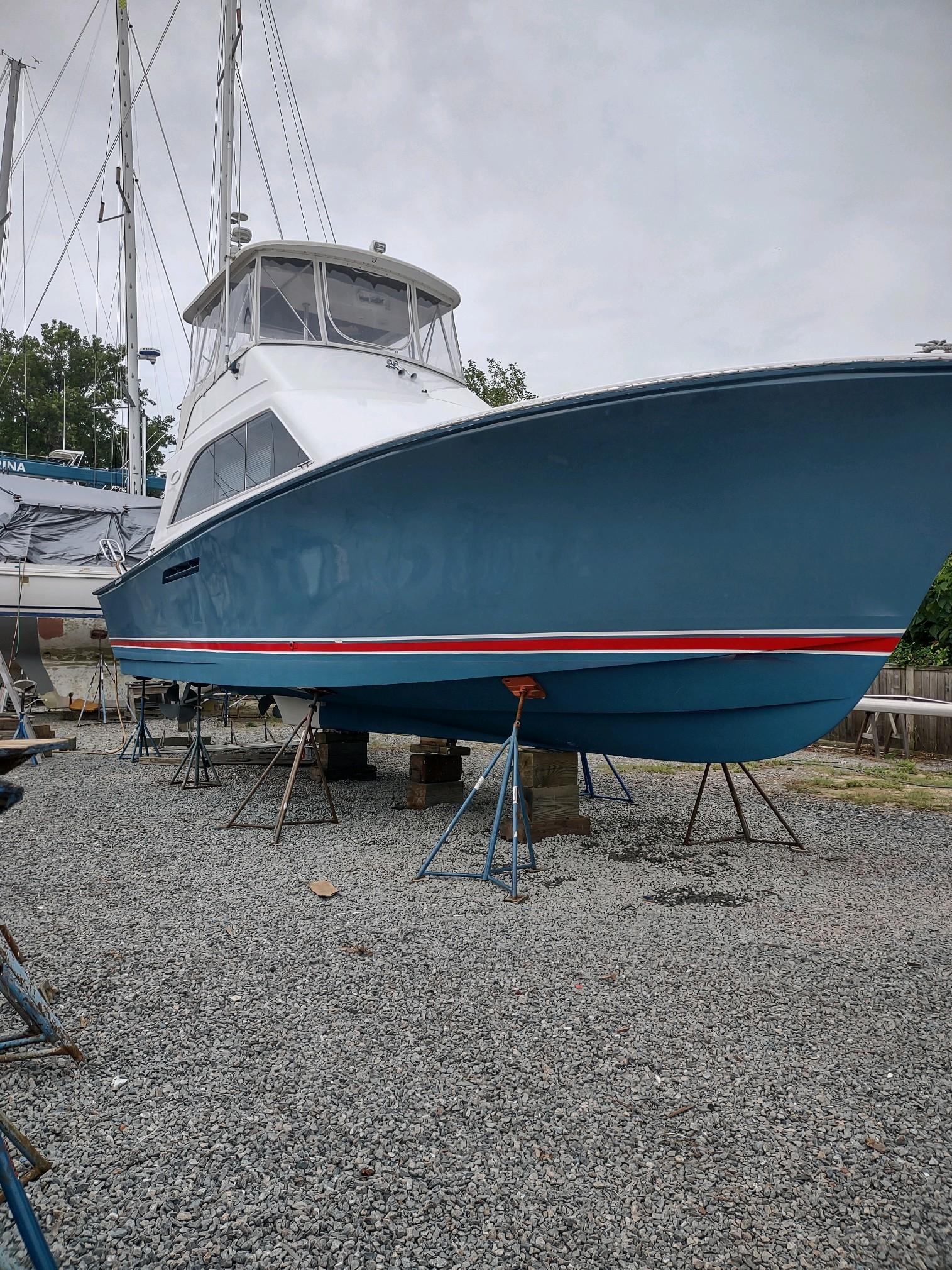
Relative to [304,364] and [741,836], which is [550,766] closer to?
[741,836]

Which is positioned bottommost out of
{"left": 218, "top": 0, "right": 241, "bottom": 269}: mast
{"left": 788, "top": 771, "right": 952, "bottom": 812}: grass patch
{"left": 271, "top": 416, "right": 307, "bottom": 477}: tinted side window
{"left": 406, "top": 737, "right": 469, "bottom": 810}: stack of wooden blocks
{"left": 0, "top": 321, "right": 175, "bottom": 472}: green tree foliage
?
{"left": 788, "top": 771, "right": 952, "bottom": 812}: grass patch

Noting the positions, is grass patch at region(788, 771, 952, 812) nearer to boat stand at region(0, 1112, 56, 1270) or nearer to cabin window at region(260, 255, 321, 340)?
cabin window at region(260, 255, 321, 340)

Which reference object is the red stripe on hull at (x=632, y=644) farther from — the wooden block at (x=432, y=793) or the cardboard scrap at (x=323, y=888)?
the wooden block at (x=432, y=793)

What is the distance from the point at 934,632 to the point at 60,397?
32008mm

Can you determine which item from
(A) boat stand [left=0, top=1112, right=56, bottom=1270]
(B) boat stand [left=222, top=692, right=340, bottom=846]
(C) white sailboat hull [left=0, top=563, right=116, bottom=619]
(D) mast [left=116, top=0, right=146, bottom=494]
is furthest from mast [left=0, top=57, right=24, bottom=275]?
(A) boat stand [left=0, top=1112, right=56, bottom=1270]

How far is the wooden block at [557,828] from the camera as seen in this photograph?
446 cm

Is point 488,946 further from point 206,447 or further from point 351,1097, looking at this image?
point 206,447

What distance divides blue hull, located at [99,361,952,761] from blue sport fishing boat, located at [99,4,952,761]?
0.01 m

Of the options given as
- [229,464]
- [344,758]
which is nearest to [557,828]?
[344,758]

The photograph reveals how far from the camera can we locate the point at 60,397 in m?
30.4

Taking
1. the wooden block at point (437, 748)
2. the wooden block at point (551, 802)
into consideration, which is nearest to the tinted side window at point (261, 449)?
the wooden block at point (437, 748)

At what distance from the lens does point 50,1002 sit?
2.38 m

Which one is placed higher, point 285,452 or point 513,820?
point 285,452

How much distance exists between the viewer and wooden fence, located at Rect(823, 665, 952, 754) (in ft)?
27.0
